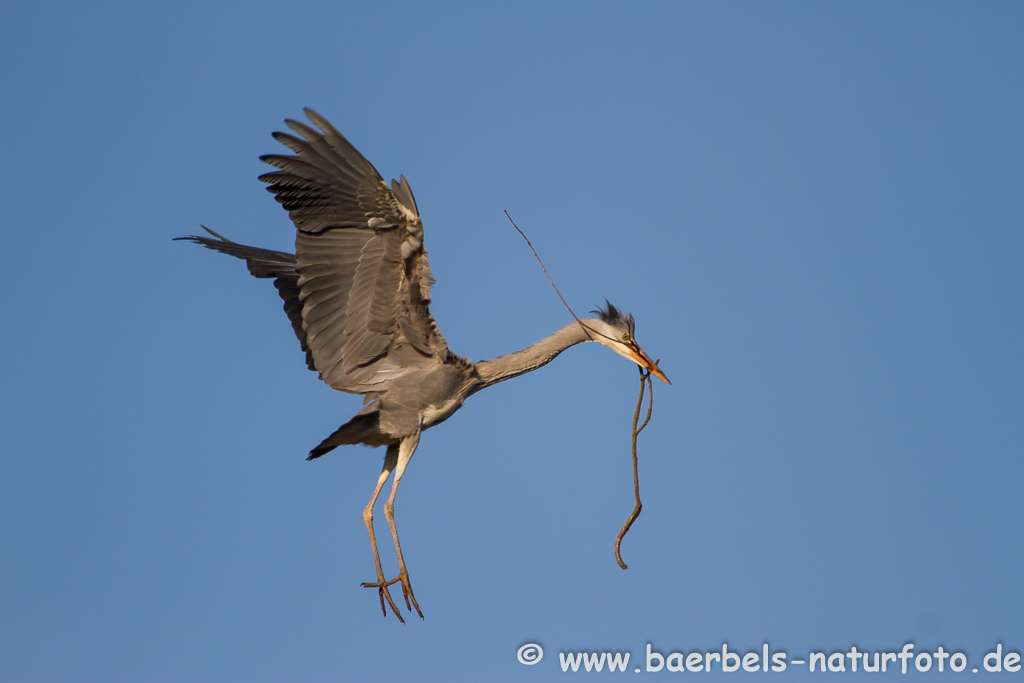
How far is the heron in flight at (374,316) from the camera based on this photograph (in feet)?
29.4

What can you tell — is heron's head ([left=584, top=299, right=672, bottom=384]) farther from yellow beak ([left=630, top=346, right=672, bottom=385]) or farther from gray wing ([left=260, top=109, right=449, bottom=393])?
gray wing ([left=260, top=109, right=449, bottom=393])

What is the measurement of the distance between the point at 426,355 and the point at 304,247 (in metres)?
1.52

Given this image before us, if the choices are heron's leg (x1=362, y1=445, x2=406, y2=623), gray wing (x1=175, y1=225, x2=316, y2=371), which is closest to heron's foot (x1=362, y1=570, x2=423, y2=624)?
heron's leg (x1=362, y1=445, x2=406, y2=623)

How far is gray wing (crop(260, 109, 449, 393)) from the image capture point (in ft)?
29.1

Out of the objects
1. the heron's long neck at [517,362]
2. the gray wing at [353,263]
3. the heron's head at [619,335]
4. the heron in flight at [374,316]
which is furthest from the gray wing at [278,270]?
the heron's head at [619,335]

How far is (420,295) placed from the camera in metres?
9.38

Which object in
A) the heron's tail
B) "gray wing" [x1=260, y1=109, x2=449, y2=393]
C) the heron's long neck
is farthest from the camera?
the heron's long neck

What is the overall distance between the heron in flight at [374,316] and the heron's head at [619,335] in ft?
0.03

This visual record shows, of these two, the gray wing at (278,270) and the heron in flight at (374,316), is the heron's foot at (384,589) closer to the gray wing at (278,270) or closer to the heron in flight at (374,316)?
the heron in flight at (374,316)

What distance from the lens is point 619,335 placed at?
35.2 feet

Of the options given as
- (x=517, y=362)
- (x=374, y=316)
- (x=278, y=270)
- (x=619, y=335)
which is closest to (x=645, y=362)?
(x=619, y=335)

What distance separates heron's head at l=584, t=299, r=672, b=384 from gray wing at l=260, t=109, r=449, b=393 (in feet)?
6.22

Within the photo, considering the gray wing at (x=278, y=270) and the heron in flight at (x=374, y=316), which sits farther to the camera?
the gray wing at (x=278, y=270)

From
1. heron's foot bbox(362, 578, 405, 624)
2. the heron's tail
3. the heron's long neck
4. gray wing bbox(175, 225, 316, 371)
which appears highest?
gray wing bbox(175, 225, 316, 371)
